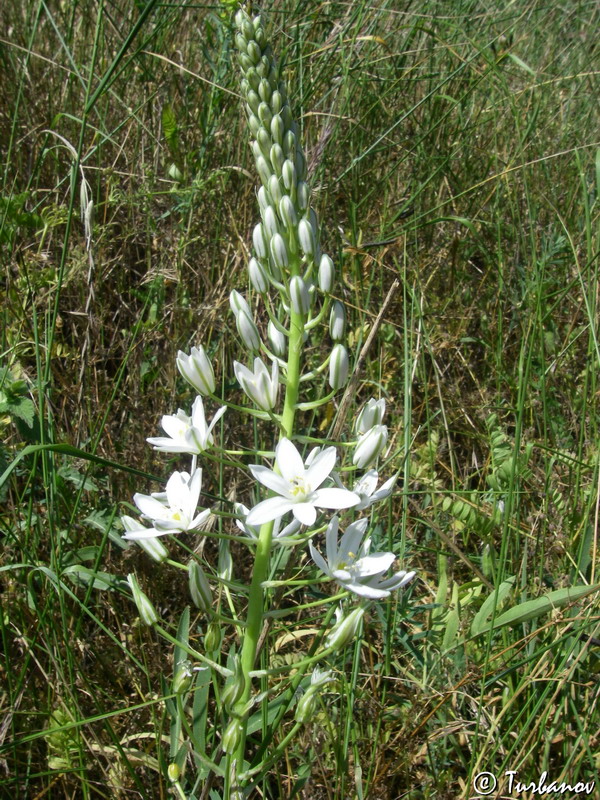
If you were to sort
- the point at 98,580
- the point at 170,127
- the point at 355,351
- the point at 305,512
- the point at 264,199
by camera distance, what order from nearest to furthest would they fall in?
1. the point at 305,512
2. the point at 264,199
3. the point at 98,580
4. the point at 355,351
5. the point at 170,127

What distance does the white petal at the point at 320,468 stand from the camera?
1.83 m

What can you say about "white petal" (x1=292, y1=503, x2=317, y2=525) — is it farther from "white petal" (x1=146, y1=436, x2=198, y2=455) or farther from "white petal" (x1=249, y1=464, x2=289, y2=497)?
"white petal" (x1=146, y1=436, x2=198, y2=455)

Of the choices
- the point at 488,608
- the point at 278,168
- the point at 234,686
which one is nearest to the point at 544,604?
the point at 488,608

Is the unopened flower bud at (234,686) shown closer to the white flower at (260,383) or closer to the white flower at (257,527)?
the white flower at (257,527)

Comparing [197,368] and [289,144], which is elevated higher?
[289,144]

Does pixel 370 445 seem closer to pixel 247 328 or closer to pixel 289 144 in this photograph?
pixel 247 328

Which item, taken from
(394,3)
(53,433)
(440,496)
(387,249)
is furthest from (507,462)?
(394,3)

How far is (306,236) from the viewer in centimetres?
198

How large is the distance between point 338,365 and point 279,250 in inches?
Result: 14.3

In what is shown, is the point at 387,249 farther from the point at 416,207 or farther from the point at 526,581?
the point at 526,581

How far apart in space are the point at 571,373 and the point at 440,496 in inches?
44.3

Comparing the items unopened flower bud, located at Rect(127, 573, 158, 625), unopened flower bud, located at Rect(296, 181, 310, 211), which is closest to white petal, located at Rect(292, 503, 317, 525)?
unopened flower bud, located at Rect(127, 573, 158, 625)

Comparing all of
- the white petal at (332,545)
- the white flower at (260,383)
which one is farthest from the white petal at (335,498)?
the white flower at (260,383)

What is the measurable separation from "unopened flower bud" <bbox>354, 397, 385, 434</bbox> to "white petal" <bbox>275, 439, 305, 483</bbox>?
0.99 feet
